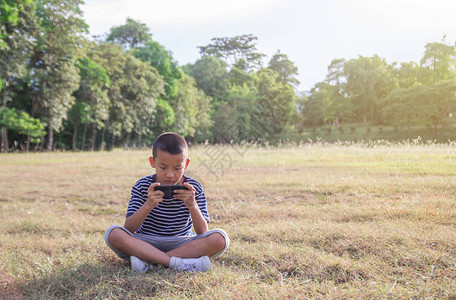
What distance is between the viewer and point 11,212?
6016 millimetres

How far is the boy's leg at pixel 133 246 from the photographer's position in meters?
3.05

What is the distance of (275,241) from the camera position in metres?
3.89

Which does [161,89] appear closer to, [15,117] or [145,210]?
[15,117]

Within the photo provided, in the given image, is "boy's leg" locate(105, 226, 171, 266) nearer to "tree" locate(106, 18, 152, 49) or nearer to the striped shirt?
the striped shirt

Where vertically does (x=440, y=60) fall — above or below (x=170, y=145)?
above

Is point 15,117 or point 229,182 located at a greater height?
point 15,117

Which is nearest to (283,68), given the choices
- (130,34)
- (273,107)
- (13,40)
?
(273,107)

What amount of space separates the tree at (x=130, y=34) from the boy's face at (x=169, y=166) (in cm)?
3522

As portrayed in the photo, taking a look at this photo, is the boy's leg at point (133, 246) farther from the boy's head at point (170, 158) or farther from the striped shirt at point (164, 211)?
the boy's head at point (170, 158)

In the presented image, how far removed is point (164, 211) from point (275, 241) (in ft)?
4.60

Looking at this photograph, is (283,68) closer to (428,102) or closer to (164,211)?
(428,102)

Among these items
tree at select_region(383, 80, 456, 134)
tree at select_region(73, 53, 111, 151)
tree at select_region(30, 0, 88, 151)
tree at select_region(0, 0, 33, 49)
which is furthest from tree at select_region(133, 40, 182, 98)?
tree at select_region(383, 80, 456, 134)

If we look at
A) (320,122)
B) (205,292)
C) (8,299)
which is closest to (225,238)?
(205,292)

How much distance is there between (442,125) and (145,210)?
124ft
